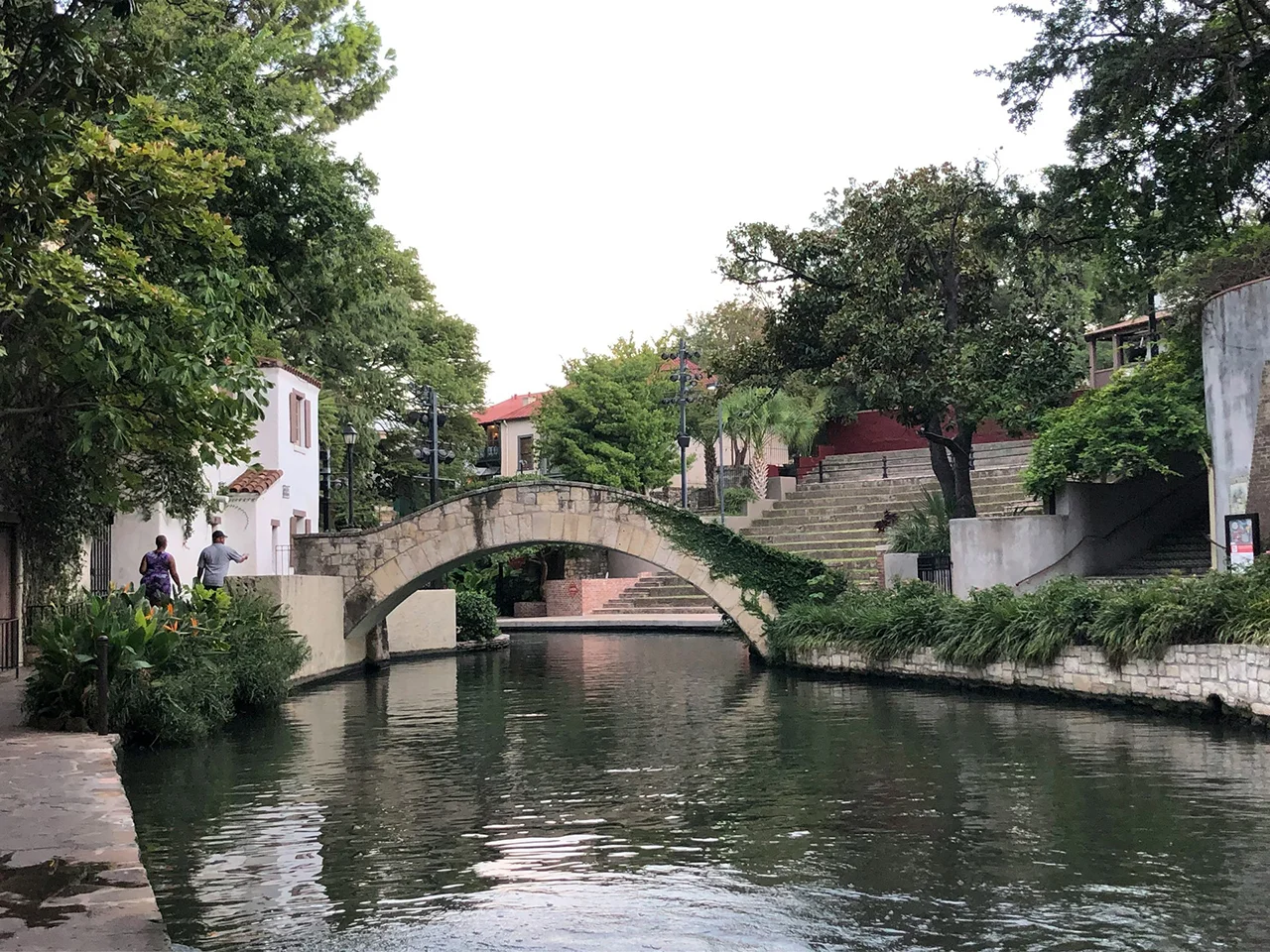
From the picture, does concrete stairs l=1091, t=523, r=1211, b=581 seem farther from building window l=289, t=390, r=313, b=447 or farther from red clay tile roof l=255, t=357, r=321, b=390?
building window l=289, t=390, r=313, b=447

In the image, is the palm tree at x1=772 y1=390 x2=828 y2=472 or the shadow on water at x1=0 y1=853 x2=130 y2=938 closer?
the shadow on water at x1=0 y1=853 x2=130 y2=938

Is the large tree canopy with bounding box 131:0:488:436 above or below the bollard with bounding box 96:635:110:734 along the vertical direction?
above

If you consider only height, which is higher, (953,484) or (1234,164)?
(1234,164)

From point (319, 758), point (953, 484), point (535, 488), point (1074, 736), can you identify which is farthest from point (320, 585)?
point (1074, 736)

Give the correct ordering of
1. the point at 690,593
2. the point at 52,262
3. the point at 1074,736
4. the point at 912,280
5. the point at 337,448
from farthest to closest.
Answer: the point at 690,593 → the point at 337,448 → the point at 912,280 → the point at 1074,736 → the point at 52,262

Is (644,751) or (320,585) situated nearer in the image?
(644,751)

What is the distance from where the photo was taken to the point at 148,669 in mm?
13727

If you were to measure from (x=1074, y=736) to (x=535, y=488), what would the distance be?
40.1ft

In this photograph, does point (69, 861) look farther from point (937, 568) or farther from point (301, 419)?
point (301, 419)

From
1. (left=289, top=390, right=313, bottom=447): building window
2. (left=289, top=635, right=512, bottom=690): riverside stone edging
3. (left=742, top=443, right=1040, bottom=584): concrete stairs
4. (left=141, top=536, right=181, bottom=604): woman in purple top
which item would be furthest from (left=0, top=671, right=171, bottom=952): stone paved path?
(left=742, top=443, right=1040, bottom=584): concrete stairs

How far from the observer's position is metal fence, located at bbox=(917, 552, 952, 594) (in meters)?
23.8

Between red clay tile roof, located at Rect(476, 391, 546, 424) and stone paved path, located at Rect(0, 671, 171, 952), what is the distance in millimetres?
45223

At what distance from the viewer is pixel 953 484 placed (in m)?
25.1

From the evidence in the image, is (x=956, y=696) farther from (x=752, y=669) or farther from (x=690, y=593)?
(x=690, y=593)
